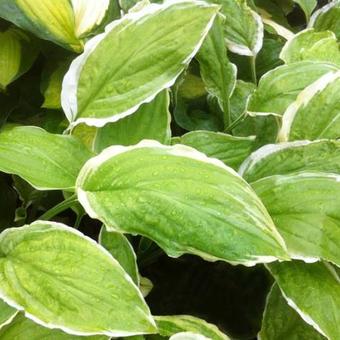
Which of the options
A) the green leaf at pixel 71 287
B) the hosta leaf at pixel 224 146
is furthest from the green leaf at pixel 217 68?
the green leaf at pixel 71 287

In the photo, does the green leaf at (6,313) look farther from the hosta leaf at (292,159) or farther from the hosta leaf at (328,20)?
the hosta leaf at (328,20)

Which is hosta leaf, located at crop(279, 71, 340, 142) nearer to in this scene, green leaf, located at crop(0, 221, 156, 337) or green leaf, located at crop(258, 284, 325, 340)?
green leaf, located at crop(258, 284, 325, 340)

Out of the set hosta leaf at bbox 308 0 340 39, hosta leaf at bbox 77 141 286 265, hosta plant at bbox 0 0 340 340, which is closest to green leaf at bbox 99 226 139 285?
hosta plant at bbox 0 0 340 340

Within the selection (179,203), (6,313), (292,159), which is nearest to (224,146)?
(292,159)

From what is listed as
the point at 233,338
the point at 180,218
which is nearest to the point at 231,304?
the point at 233,338

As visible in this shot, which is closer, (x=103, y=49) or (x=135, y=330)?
(x=135, y=330)

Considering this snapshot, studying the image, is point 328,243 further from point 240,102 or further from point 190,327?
point 240,102
